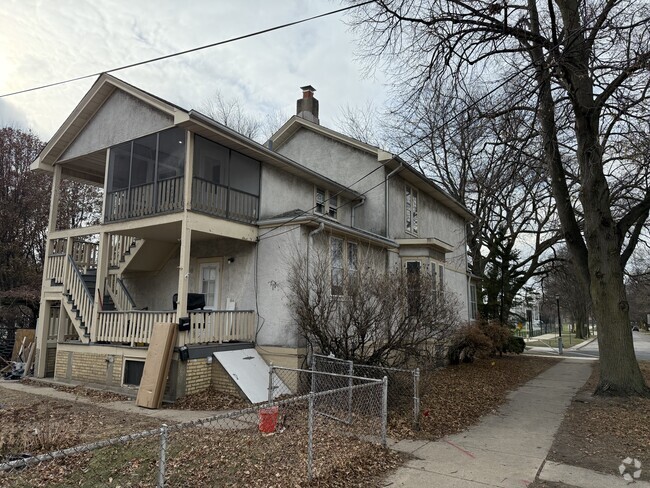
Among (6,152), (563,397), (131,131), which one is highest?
(6,152)

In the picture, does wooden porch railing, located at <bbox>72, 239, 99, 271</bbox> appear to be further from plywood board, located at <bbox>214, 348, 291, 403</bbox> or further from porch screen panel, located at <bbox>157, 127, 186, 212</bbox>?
plywood board, located at <bbox>214, 348, 291, 403</bbox>

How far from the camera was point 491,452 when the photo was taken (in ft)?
21.7

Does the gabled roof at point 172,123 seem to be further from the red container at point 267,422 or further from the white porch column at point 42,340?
the red container at point 267,422

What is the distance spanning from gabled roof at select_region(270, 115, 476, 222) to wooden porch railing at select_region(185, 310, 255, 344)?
7.61m

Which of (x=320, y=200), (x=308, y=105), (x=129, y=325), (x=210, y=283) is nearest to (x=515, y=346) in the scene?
(x=320, y=200)

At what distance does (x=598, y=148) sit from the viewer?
426 inches

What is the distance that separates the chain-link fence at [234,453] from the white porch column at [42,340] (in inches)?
318

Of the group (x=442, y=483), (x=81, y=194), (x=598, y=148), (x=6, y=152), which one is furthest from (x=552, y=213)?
(x=6, y=152)

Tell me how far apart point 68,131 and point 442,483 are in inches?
563

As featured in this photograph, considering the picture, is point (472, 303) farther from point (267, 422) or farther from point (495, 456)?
point (267, 422)

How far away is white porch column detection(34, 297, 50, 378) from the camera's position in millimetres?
12953

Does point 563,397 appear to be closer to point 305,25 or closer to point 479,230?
point 305,25

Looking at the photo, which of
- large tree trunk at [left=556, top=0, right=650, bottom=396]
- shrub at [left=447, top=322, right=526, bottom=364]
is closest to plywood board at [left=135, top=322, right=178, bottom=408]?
shrub at [left=447, top=322, right=526, bottom=364]

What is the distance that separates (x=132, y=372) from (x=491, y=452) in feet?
27.8
